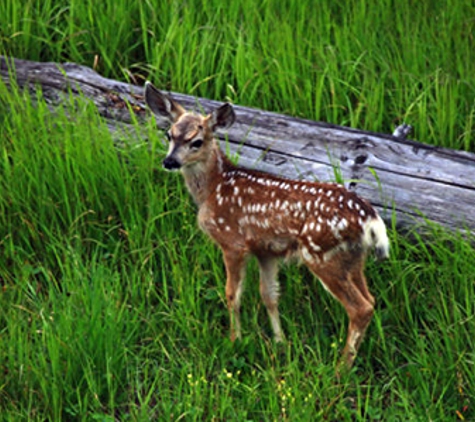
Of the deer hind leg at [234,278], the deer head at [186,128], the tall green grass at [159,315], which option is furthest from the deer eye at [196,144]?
the deer hind leg at [234,278]

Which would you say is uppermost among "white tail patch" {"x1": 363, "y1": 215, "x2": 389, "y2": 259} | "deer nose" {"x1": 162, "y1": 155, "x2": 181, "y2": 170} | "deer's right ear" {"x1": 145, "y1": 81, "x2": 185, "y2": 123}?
"deer's right ear" {"x1": 145, "y1": 81, "x2": 185, "y2": 123}

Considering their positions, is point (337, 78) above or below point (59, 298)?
above

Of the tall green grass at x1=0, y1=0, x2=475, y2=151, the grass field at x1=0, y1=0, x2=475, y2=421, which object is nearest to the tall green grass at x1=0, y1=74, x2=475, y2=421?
the grass field at x1=0, y1=0, x2=475, y2=421

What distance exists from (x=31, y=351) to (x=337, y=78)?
2983 millimetres

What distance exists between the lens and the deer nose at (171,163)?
646 centimetres

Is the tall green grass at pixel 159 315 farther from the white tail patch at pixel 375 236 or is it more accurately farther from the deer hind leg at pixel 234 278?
the white tail patch at pixel 375 236

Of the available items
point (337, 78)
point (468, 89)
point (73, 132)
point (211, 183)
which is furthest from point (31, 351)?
point (468, 89)

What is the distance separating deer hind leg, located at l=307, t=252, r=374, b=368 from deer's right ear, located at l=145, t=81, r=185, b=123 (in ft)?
4.73

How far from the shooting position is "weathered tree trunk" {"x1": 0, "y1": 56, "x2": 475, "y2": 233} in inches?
270

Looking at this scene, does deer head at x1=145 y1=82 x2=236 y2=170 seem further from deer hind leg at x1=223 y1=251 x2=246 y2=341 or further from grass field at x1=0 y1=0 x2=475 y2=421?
deer hind leg at x1=223 y1=251 x2=246 y2=341

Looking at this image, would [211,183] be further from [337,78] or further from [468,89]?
[468,89]

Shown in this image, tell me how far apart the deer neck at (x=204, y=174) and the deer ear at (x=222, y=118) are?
111mm

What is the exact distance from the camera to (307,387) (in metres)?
5.86

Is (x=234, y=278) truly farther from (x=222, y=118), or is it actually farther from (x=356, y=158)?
(x=356, y=158)
